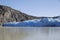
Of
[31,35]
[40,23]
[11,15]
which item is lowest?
[31,35]

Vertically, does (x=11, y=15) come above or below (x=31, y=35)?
above

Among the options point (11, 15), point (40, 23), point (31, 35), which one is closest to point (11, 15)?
point (11, 15)

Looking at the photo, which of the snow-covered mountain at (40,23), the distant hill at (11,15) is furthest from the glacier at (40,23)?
the distant hill at (11,15)

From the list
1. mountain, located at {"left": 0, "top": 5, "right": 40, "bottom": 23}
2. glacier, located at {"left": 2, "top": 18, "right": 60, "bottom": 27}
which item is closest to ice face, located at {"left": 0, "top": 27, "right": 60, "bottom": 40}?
glacier, located at {"left": 2, "top": 18, "right": 60, "bottom": 27}

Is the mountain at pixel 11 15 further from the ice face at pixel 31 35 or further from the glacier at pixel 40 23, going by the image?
the ice face at pixel 31 35

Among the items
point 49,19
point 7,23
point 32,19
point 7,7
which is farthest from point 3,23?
point 49,19

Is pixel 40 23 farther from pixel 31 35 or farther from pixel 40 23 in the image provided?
pixel 31 35

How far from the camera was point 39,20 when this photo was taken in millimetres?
5223

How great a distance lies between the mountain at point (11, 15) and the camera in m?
5.10

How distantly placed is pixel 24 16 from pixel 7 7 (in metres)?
0.67

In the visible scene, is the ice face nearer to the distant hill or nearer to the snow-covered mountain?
the snow-covered mountain

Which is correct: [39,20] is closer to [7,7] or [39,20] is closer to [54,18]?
[54,18]

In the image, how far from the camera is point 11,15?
5.15 meters

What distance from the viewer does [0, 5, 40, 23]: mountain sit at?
5098 millimetres
